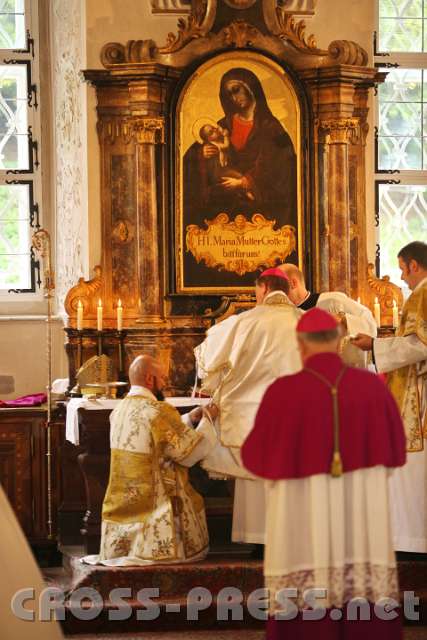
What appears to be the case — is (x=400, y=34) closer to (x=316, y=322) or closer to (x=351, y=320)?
(x=351, y=320)

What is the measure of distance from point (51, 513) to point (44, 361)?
2034 millimetres

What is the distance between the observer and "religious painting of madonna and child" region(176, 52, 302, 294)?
33.9 ft

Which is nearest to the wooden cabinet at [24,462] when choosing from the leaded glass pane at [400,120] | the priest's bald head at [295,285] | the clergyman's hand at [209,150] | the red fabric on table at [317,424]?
the priest's bald head at [295,285]

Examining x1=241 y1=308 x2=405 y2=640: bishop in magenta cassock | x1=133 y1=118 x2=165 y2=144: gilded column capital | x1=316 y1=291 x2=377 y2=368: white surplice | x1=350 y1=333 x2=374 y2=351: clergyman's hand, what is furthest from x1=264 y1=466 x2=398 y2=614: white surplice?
x1=133 y1=118 x2=165 y2=144: gilded column capital

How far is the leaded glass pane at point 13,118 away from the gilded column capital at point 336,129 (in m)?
3.05

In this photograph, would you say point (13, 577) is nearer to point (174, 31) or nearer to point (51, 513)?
point (51, 513)

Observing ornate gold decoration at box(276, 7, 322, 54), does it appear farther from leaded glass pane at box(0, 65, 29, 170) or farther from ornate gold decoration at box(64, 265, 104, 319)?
leaded glass pane at box(0, 65, 29, 170)

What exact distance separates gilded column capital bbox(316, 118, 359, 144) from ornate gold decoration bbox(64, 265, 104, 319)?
7.32 ft

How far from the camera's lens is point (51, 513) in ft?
32.1

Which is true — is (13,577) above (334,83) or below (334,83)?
below

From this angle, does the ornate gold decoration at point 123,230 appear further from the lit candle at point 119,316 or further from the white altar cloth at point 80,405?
the white altar cloth at point 80,405

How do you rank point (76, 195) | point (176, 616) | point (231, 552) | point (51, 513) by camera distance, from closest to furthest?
point (176, 616) → point (231, 552) → point (51, 513) → point (76, 195)

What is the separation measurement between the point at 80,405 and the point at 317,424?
3754mm

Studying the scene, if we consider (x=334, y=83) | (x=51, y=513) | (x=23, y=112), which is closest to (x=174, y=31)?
(x=334, y=83)
